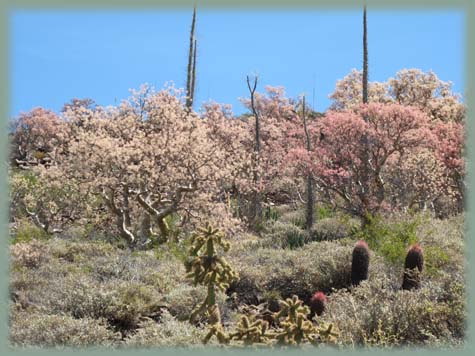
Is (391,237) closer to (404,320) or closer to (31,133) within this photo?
(404,320)

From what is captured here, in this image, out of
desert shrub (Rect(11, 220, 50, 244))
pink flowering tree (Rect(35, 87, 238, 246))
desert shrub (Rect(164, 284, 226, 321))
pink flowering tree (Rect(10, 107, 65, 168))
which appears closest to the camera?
desert shrub (Rect(164, 284, 226, 321))

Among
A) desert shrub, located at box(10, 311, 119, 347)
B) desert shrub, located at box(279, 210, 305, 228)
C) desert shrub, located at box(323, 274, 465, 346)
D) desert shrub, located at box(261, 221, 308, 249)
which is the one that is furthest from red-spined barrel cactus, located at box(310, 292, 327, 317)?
desert shrub, located at box(279, 210, 305, 228)

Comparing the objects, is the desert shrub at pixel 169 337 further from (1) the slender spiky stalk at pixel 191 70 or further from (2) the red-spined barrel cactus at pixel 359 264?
(1) the slender spiky stalk at pixel 191 70

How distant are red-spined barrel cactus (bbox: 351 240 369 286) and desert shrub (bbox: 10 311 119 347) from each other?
172 inches

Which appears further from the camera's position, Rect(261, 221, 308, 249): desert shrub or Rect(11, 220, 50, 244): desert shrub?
Rect(11, 220, 50, 244): desert shrub

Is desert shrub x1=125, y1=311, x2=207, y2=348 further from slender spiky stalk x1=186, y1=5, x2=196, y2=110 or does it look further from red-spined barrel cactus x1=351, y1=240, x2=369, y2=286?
slender spiky stalk x1=186, y1=5, x2=196, y2=110

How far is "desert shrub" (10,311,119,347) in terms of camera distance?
6.76 metres

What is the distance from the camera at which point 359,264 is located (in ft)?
31.9

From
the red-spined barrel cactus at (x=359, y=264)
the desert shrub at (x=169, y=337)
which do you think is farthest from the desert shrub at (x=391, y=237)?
the desert shrub at (x=169, y=337)

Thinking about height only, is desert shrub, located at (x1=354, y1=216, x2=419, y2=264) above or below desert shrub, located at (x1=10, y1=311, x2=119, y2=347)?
above

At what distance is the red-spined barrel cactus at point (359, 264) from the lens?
9742 mm

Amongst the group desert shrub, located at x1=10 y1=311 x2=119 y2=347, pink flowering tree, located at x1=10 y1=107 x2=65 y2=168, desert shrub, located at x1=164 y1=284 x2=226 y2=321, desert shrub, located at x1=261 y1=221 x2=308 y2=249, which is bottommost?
desert shrub, located at x1=10 y1=311 x2=119 y2=347

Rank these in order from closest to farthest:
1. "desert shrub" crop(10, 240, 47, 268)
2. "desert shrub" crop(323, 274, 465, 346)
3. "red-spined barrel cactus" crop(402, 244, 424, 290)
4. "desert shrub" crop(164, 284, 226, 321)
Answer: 1. "desert shrub" crop(323, 274, 465, 346)
2. "desert shrub" crop(164, 284, 226, 321)
3. "red-spined barrel cactus" crop(402, 244, 424, 290)
4. "desert shrub" crop(10, 240, 47, 268)

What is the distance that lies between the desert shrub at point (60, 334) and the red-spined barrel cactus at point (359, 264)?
14.3ft
